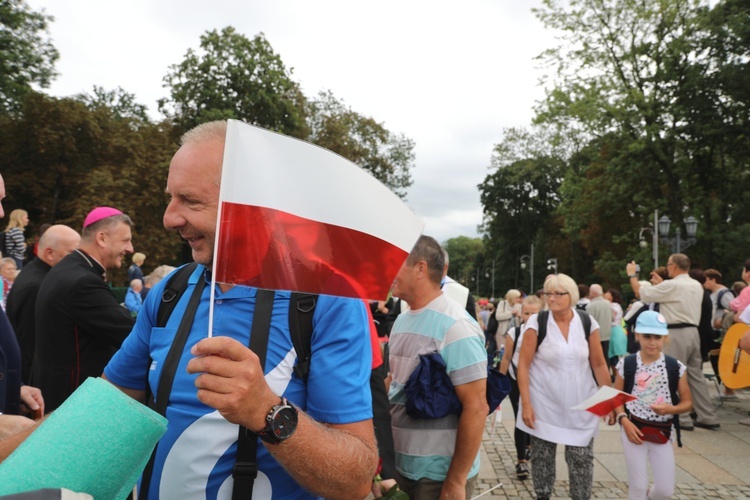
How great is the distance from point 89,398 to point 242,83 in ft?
108

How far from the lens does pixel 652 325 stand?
5.11 m

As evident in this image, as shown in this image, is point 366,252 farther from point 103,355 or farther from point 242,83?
point 242,83

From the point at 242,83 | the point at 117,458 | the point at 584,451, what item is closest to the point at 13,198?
the point at 242,83

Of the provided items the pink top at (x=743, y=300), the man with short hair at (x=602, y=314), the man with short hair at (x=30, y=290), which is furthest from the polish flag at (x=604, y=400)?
the man with short hair at (x=602, y=314)

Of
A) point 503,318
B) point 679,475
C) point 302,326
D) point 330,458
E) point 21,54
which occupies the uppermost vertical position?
point 21,54

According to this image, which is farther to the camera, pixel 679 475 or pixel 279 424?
pixel 679 475

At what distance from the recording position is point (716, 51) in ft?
78.6

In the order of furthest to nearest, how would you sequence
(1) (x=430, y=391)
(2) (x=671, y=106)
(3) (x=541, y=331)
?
(2) (x=671, y=106)
(3) (x=541, y=331)
(1) (x=430, y=391)

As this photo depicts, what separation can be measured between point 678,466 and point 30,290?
6.62 m

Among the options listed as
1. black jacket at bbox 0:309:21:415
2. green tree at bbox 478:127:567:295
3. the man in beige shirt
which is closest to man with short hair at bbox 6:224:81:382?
black jacket at bbox 0:309:21:415

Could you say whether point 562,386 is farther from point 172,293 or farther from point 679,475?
point 172,293

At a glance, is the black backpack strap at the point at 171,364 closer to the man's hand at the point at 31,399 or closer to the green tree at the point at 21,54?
the man's hand at the point at 31,399

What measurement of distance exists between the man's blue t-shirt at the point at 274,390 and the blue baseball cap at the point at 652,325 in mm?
3990

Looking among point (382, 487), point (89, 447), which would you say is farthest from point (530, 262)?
point (89, 447)
